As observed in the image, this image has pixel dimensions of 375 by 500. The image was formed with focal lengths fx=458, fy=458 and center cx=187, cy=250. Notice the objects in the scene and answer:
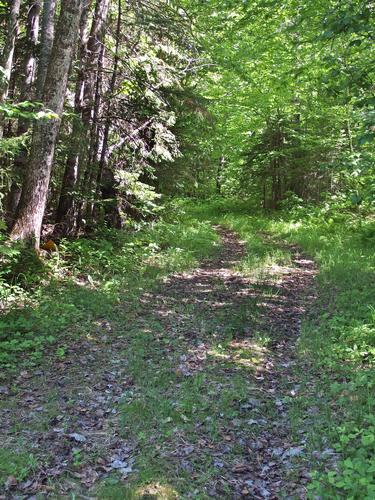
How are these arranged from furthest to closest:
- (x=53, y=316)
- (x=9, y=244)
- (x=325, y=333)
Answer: (x=9, y=244) < (x=53, y=316) < (x=325, y=333)

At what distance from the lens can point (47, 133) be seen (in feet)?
29.2

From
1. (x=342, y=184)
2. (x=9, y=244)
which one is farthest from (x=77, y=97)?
(x=342, y=184)

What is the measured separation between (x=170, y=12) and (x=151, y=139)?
3.34 metres

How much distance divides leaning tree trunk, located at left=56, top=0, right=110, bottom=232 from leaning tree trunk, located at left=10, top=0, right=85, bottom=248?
1867 millimetres

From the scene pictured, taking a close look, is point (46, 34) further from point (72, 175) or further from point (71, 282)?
point (71, 282)

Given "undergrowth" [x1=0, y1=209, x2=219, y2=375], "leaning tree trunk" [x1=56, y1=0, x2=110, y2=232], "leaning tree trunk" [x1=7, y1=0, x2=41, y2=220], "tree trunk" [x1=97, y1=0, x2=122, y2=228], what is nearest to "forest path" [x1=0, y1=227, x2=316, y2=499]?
"undergrowth" [x1=0, y1=209, x2=219, y2=375]

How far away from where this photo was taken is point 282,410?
17.1 feet

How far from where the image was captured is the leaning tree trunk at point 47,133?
876 centimetres

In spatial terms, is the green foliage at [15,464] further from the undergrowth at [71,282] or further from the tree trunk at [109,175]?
the tree trunk at [109,175]

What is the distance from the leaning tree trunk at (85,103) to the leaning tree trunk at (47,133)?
6.13 ft

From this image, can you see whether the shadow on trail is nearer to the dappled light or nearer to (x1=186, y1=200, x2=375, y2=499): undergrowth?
the dappled light

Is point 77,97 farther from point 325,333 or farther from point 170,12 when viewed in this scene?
point 325,333

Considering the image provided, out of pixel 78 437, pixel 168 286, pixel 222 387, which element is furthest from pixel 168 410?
pixel 168 286

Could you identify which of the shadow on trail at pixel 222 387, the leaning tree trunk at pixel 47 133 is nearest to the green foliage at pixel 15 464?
the shadow on trail at pixel 222 387
